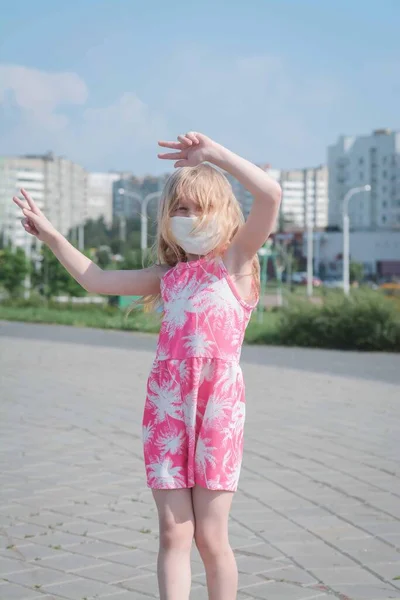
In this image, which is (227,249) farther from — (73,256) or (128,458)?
(128,458)

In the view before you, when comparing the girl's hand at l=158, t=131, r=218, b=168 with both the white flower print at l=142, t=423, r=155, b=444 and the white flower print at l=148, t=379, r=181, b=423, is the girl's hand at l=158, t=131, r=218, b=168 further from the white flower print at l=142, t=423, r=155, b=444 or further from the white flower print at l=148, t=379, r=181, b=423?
the white flower print at l=142, t=423, r=155, b=444

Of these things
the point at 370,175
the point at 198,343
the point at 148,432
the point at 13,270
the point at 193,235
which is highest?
the point at 370,175

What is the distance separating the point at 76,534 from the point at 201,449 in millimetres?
1993

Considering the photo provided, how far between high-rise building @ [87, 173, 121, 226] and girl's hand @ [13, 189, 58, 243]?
181 m

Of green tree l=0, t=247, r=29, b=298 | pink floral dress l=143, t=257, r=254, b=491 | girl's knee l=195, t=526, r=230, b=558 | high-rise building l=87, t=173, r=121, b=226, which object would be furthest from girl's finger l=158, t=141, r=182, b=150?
high-rise building l=87, t=173, r=121, b=226

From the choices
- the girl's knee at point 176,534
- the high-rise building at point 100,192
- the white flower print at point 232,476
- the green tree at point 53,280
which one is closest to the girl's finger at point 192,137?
the white flower print at point 232,476

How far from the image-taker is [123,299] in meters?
30.9

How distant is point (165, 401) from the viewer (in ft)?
9.81

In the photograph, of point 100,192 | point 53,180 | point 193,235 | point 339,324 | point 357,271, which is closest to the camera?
point 193,235

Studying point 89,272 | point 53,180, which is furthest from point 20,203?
point 53,180

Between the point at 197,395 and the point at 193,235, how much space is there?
47cm

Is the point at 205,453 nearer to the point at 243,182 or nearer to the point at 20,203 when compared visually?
the point at 243,182

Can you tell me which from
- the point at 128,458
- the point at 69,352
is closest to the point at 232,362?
the point at 128,458

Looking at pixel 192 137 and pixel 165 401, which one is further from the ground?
pixel 192 137
